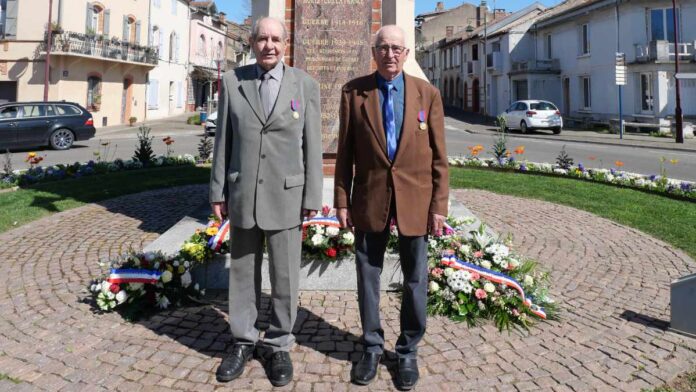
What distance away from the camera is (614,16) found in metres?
27.7

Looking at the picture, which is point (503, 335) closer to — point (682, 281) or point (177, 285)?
point (682, 281)

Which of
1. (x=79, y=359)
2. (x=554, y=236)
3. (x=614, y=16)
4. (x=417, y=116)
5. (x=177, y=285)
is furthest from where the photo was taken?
(x=614, y=16)

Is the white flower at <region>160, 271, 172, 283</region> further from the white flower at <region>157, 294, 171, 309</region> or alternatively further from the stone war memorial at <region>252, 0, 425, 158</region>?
the stone war memorial at <region>252, 0, 425, 158</region>

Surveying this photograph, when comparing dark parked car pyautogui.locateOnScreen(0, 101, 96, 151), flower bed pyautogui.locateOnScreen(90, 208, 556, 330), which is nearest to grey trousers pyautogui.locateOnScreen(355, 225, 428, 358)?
flower bed pyautogui.locateOnScreen(90, 208, 556, 330)

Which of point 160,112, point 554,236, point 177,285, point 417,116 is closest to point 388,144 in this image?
point 417,116

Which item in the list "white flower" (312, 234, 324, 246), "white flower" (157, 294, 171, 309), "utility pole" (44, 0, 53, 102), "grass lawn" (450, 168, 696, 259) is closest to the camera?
"white flower" (157, 294, 171, 309)

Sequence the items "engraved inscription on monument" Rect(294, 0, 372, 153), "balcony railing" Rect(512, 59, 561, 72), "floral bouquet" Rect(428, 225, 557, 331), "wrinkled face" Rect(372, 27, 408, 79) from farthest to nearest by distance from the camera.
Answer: "balcony railing" Rect(512, 59, 561, 72) → "engraved inscription on monument" Rect(294, 0, 372, 153) → "floral bouquet" Rect(428, 225, 557, 331) → "wrinkled face" Rect(372, 27, 408, 79)

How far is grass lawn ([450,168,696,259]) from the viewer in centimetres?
681

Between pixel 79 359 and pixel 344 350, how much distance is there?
1.72 m

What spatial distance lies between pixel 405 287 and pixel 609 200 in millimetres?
6938

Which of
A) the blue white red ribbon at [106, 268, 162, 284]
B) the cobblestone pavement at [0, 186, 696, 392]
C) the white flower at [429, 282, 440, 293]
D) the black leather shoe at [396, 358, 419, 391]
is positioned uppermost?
Result: the blue white red ribbon at [106, 268, 162, 284]

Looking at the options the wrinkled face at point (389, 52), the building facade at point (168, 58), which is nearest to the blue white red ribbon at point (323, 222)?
the wrinkled face at point (389, 52)

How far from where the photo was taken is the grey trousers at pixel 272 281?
315 cm

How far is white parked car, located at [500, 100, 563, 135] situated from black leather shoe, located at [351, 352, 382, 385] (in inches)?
923
